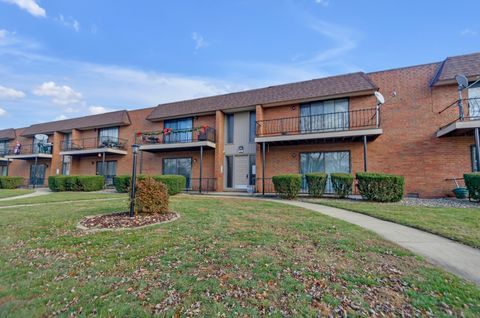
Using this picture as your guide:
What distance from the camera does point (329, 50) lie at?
14.5m

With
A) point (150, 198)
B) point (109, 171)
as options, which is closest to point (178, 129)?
point (109, 171)

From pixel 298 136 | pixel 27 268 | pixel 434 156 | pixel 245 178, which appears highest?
pixel 298 136

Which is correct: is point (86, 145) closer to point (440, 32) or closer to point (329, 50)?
point (329, 50)

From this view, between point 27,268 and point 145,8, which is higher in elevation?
point 145,8

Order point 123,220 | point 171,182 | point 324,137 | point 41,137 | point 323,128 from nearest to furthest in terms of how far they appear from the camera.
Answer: point 123,220 → point 324,137 → point 171,182 → point 323,128 → point 41,137

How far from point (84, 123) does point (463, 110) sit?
2786 cm

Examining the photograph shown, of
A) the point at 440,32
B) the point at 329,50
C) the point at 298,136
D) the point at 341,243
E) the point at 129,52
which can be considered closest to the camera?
the point at 341,243

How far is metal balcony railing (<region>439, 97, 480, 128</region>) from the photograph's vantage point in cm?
1148

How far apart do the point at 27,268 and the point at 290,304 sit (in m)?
3.89

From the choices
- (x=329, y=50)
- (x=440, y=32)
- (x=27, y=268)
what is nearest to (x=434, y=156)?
(x=440, y=32)

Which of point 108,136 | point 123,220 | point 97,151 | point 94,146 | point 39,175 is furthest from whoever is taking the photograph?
point 39,175

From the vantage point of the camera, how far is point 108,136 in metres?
21.4

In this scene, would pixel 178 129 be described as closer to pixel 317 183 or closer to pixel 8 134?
pixel 317 183

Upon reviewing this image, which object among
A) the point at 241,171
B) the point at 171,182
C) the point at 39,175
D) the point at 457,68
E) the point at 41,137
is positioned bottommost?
the point at 171,182
